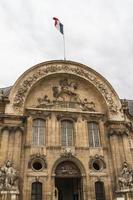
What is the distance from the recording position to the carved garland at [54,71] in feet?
66.0

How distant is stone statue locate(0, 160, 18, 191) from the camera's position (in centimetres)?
1605

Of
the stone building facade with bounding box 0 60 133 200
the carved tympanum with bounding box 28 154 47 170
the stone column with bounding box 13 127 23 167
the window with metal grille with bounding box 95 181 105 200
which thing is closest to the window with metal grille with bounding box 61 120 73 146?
the stone building facade with bounding box 0 60 133 200

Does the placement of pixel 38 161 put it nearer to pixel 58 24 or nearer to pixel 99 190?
pixel 99 190

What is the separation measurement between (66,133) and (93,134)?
234 cm

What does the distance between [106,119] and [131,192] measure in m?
6.33

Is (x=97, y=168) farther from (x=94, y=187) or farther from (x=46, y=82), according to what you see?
(x=46, y=82)

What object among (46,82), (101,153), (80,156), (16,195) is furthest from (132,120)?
(16,195)

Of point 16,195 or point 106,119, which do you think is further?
point 106,119

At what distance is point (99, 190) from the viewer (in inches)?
725

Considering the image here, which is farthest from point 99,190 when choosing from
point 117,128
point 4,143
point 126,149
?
point 4,143

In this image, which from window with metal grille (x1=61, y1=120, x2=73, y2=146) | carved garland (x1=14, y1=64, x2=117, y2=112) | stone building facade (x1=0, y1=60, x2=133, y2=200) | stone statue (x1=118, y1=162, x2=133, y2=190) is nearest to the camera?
stone building facade (x1=0, y1=60, x2=133, y2=200)

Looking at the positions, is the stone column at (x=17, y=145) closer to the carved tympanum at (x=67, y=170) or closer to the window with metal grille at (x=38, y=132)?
the window with metal grille at (x=38, y=132)

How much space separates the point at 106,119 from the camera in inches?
835

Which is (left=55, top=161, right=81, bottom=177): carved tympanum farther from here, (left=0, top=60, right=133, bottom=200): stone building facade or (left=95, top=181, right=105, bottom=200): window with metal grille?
(left=95, top=181, right=105, bottom=200): window with metal grille
